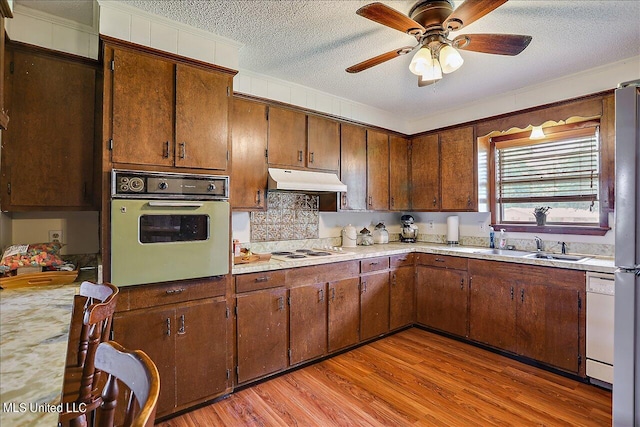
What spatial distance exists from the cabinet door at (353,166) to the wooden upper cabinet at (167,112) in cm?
152

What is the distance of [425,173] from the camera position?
160 inches

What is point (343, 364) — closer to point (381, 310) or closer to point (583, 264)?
point (381, 310)

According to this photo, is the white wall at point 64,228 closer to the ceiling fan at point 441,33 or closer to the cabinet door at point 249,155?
the cabinet door at point 249,155

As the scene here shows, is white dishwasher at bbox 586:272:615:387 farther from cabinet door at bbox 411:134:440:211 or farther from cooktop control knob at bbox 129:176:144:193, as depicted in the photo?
cooktop control knob at bbox 129:176:144:193

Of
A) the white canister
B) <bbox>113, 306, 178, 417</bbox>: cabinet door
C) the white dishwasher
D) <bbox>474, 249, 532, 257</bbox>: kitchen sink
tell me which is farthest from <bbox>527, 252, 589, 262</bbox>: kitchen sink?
<bbox>113, 306, 178, 417</bbox>: cabinet door

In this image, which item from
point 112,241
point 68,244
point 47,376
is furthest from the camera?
point 68,244

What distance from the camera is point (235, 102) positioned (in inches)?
108

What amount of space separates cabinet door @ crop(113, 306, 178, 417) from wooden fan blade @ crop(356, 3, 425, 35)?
6.90 ft

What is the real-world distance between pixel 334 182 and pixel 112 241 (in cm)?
206

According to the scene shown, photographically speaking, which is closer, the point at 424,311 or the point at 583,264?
the point at 583,264

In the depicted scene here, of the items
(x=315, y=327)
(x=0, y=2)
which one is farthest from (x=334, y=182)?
(x=0, y=2)

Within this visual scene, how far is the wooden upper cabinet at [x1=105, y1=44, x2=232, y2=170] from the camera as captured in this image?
1.97 meters

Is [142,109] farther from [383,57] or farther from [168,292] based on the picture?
[383,57]

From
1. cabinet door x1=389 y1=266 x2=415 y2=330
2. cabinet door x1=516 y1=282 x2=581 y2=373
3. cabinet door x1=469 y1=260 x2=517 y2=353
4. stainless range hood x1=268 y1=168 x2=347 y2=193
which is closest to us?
cabinet door x1=516 y1=282 x2=581 y2=373
